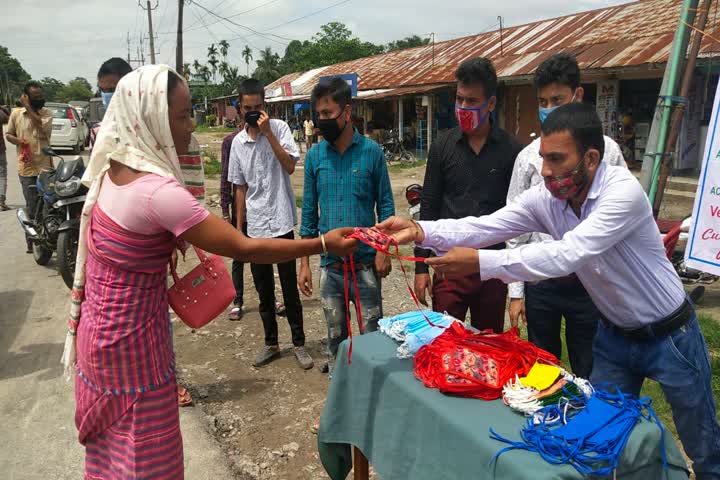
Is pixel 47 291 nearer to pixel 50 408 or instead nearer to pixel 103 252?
pixel 50 408

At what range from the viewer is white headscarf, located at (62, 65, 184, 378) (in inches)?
73.3

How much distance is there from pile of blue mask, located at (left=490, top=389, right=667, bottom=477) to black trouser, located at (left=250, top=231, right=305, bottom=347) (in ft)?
9.28

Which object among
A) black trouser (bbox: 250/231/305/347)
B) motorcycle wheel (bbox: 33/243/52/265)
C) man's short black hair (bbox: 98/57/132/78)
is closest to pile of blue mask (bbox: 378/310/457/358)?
black trouser (bbox: 250/231/305/347)

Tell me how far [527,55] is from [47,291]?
1316cm

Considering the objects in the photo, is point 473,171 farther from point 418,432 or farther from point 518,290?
point 418,432

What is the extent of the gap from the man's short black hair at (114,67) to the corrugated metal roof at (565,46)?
719cm

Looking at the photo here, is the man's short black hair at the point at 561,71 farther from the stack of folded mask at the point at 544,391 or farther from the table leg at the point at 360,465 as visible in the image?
the table leg at the point at 360,465

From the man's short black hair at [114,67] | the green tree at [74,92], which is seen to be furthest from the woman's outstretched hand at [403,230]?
the green tree at [74,92]

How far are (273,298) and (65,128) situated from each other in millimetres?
17432

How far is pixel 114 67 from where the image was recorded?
15.7 feet

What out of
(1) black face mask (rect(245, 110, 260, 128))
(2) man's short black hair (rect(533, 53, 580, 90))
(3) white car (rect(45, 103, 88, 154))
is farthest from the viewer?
(3) white car (rect(45, 103, 88, 154))

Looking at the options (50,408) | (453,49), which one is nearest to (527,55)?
(453,49)

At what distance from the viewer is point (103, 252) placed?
1847 millimetres

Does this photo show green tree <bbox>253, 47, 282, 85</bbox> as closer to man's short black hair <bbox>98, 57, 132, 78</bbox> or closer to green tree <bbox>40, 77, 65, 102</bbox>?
green tree <bbox>40, 77, 65, 102</bbox>
